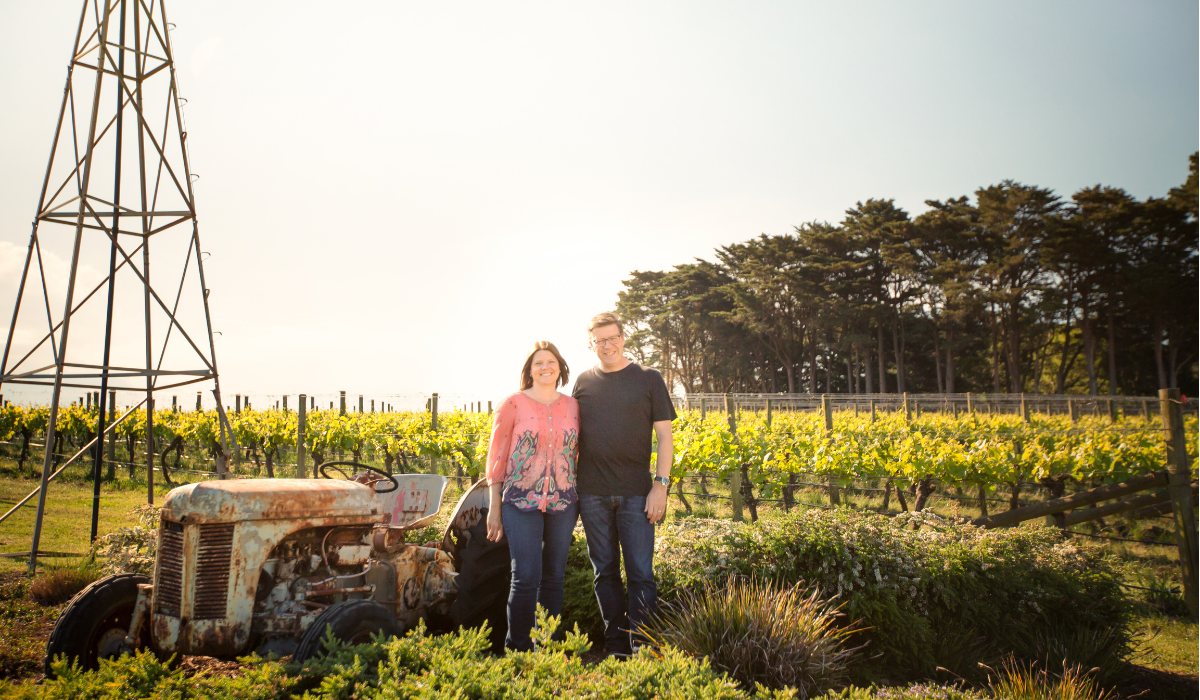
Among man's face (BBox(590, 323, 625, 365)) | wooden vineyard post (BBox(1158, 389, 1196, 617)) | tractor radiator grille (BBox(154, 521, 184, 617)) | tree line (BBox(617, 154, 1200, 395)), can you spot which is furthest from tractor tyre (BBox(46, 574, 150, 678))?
tree line (BBox(617, 154, 1200, 395))

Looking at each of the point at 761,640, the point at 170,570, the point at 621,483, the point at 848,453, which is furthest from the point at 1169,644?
the point at 170,570

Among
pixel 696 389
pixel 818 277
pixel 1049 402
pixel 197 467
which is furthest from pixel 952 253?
pixel 197 467

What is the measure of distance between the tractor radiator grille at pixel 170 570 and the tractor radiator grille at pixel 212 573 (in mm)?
74

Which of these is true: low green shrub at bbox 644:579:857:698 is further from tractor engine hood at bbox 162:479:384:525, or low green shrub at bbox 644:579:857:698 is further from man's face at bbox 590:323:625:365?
tractor engine hood at bbox 162:479:384:525

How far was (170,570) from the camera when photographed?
2596mm

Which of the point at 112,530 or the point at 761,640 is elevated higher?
the point at 761,640

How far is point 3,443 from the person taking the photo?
14.0m

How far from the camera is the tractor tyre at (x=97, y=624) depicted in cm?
265

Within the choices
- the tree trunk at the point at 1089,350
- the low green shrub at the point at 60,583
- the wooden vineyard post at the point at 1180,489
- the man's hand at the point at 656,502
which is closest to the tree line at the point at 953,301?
the tree trunk at the point at 1089,350

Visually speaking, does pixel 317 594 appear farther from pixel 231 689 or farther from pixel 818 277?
pixel 818 277

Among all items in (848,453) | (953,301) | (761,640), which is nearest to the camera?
(761,640)

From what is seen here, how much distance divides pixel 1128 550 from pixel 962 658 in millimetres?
4489

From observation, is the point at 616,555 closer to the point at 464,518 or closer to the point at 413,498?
the point at 464,518

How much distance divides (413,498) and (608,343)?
1.62 m
